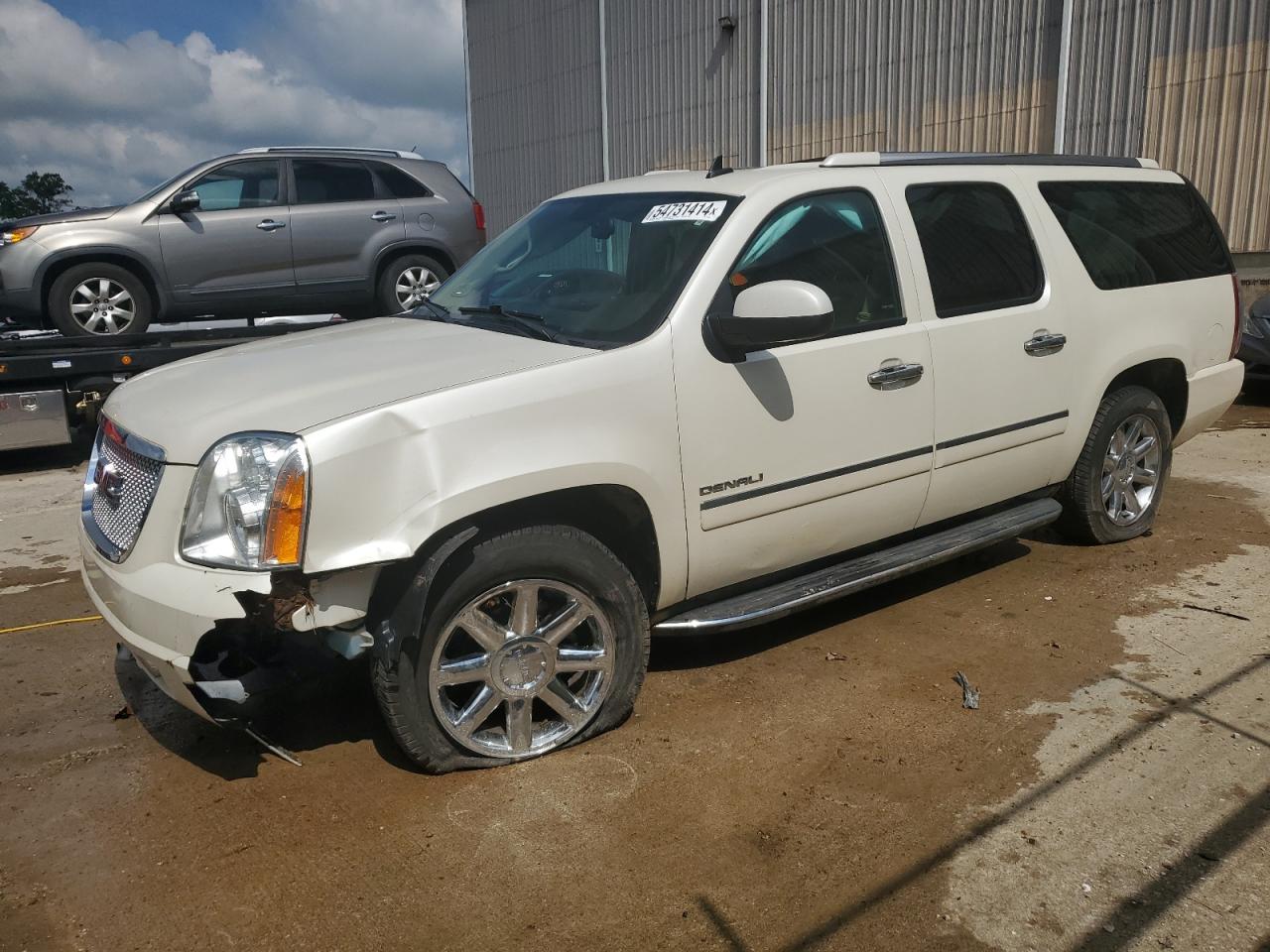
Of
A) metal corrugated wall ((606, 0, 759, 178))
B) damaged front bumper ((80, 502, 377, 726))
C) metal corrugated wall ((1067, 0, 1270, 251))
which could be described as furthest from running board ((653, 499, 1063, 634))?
metal corrugated wall ((606, 0, 759, 178))

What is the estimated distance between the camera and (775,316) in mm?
3479

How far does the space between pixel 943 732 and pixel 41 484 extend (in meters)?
7.13

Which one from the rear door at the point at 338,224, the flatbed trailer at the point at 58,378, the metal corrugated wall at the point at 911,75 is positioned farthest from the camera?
the metal corrugated wall at the point at 911,75

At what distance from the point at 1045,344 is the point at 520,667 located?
9.13 ft

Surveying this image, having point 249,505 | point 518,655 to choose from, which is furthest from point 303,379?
point 518,655

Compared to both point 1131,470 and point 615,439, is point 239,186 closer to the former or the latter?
point 615,439

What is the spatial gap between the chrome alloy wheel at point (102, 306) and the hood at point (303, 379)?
5279 mm

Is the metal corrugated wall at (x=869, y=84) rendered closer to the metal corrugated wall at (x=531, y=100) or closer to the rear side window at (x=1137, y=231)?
the metal corrugated wall at (x=531, y=100)

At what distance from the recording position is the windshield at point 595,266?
12.1 feet

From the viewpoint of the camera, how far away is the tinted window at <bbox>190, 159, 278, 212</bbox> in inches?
339

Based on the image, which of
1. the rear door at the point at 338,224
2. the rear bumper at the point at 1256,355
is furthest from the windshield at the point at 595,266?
the rear bumper at the point at 1256,355

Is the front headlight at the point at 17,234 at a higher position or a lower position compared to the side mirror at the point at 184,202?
lower

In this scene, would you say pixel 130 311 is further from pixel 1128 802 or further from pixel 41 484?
pixel 1128 802

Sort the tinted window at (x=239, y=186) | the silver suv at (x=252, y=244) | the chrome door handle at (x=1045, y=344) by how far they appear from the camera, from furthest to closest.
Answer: the tinted window at (x=239, y=186) < the silver suv at (x=252, y=244) < the chrome door handle at (x=1045, y=344)
